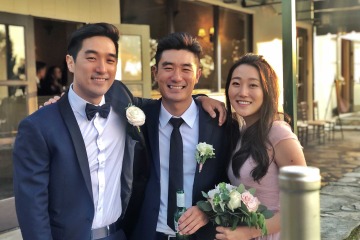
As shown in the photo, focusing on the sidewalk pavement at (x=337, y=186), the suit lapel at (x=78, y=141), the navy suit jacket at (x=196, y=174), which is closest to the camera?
the suit lapel at (x=78, y=141)

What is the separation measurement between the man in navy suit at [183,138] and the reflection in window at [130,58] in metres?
3.94

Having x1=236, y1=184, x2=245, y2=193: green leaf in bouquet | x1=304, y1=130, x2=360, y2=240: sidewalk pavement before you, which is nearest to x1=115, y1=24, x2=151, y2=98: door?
x1=304, y1=130, x2=360, y2=240: sidewalk pavement

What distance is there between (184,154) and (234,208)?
42 cm

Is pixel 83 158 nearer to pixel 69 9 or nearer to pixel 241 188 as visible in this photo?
pixel 241 188

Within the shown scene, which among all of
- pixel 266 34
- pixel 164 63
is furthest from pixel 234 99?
pixel 266 34

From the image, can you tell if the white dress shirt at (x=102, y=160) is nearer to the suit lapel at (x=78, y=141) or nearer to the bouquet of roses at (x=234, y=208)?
the suit lapel at (x=78, y=141)

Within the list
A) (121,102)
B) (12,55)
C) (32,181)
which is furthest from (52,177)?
(12,55)

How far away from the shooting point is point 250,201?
6.85ft

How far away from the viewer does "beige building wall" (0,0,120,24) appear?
201 inches

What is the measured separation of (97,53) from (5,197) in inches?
136

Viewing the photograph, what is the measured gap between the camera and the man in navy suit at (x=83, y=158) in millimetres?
1974

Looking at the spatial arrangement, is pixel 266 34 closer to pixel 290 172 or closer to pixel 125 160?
pixel 125 160

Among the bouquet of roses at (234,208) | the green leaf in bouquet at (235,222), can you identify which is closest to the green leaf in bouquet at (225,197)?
the bouquet of roses at (234,208)

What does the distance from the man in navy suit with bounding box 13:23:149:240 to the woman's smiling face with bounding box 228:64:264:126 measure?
550 millimetres
